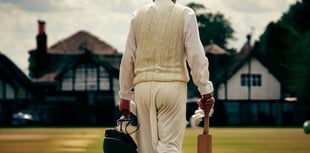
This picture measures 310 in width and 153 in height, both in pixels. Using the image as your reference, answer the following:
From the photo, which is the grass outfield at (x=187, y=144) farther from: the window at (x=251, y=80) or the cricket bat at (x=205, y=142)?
the window at (x=251, y=80)

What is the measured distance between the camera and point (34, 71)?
3851 inches

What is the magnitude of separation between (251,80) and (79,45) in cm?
1886

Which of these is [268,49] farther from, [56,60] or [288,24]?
[56,60]

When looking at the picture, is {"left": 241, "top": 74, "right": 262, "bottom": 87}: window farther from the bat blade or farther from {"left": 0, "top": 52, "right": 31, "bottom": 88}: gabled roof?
the bat blade

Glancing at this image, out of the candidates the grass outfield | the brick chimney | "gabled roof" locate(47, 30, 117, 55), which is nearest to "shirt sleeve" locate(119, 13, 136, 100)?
the grass outfield

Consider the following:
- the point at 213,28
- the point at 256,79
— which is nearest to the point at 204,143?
the point at 256,79

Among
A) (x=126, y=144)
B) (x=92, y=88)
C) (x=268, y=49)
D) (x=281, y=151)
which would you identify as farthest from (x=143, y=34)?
(x=268, y=49)

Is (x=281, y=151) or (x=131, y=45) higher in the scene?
(x=131, y=45)

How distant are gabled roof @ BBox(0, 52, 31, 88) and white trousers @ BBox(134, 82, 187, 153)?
268ft

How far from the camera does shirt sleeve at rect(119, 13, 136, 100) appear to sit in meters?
7.87

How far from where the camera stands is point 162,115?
774 centimetres

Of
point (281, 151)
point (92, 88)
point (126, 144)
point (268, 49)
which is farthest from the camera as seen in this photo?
point (268, 49)

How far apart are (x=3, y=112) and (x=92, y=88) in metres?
8.06

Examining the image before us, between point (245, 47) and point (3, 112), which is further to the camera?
point (245, 47)
